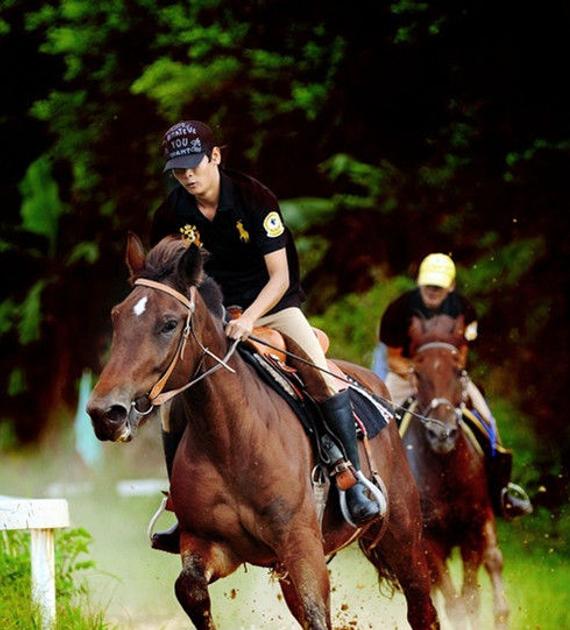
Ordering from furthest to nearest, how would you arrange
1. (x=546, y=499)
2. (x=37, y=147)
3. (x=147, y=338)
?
(x=37, y=147) < (x=546, y=499) < (x=147, y=338)

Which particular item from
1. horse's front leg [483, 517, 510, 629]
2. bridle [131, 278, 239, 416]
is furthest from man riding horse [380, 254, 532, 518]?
bridle [131, 278, 239, 416]

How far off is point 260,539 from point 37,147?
1239 cm

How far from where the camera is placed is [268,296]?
7.62m

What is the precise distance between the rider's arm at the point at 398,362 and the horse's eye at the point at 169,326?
4.44m

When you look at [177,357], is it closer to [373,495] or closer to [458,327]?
[373,495]

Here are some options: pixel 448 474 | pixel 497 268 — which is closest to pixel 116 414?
pixel 448 474

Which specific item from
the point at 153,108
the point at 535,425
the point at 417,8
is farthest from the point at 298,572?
the point at 153,108

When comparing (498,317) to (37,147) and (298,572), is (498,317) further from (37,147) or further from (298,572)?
(298,572)

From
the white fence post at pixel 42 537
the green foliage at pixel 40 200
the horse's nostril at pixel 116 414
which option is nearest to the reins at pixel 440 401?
the white fence post at pixel 42 537

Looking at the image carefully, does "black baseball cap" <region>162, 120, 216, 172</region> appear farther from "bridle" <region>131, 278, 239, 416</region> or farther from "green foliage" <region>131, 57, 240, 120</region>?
"green foliage" <region>131, 57, 240, 120</region>

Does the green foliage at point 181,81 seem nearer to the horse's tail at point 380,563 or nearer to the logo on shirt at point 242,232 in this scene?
the horse's tail at point 380,563

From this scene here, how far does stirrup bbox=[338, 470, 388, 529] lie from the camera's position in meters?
7.86

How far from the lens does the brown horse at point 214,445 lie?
6895 millimetres

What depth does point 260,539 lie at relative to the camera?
7.34m
